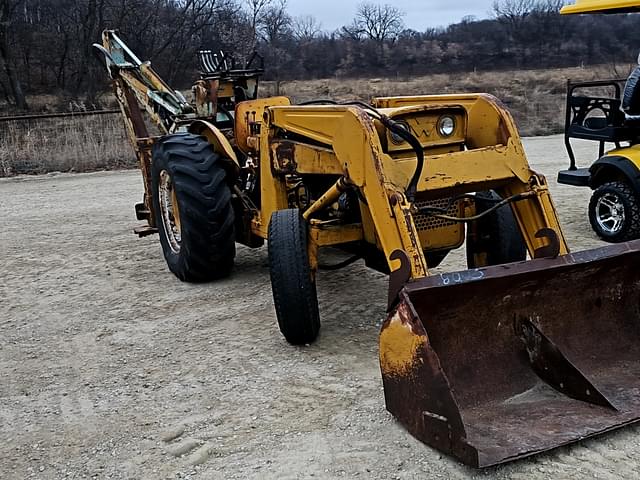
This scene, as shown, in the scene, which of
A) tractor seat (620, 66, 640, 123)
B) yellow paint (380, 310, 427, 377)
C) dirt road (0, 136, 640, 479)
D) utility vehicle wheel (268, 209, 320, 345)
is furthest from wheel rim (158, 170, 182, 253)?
tractor seat (620, 66, 640, 123)

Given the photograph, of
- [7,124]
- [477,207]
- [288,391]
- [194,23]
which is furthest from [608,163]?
[194,23]

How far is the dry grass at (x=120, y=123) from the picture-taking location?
16.1m

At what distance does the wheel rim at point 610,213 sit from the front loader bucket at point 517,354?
3299mm

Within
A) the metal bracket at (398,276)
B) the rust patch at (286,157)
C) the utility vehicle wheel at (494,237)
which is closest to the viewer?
the metal bracket at (398,276)

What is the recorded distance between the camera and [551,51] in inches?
1912

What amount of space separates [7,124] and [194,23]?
15884 millimetres

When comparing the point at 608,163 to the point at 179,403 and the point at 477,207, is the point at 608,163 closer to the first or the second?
the point at 477,207

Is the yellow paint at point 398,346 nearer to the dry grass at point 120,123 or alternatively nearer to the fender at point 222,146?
the fender at point 222,146

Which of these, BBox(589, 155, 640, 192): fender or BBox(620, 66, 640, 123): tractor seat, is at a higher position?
BBox(620, 66, 640, 123): tractor seat

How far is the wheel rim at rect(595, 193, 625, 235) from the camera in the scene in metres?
7.06

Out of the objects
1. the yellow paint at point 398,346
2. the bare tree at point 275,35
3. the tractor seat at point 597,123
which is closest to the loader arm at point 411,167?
the yellow paint at point 398,346

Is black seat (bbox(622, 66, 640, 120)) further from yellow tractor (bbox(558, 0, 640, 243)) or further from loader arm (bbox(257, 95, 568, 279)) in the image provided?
loader arm (bbox(257, 95, 568, 279))

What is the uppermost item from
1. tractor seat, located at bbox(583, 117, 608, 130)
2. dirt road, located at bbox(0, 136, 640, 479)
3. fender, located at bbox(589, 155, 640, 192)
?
tractor seat, located at bbox(583, 117, 608, 130)

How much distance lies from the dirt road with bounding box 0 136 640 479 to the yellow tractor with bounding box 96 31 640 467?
0.17 metres
